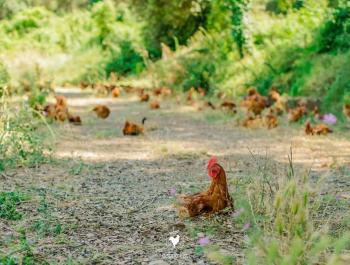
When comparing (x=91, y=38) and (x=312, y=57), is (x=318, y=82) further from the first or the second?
(x=91, y=38)

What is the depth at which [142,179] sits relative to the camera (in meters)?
5.49

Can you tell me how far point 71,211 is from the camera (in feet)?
13.9

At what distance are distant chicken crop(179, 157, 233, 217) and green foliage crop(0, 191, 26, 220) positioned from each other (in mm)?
1153

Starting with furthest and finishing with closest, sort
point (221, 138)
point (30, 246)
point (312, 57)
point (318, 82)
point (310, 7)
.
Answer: point (310, 7)
point (312, 57)
point (318, 82)
point (221, 138)
point (30, 246)

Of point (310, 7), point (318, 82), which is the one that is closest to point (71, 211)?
point (318, 82)

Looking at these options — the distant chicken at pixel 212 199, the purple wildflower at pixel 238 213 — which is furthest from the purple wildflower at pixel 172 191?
the purple wildflower at pixel 238 213

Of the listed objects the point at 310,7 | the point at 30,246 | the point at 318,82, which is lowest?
the point at 30,246

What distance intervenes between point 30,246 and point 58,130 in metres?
5.08

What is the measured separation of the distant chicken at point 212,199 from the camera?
397 cm

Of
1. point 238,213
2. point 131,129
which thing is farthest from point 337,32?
point 238,213

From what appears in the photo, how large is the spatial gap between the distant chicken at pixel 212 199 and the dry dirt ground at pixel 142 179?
9cm

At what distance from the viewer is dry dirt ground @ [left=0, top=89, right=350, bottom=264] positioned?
11.4ft

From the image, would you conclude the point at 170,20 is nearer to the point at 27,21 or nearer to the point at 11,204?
the point at 27,21

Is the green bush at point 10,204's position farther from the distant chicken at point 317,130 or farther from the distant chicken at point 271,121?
the distant chicken at point 271,121
